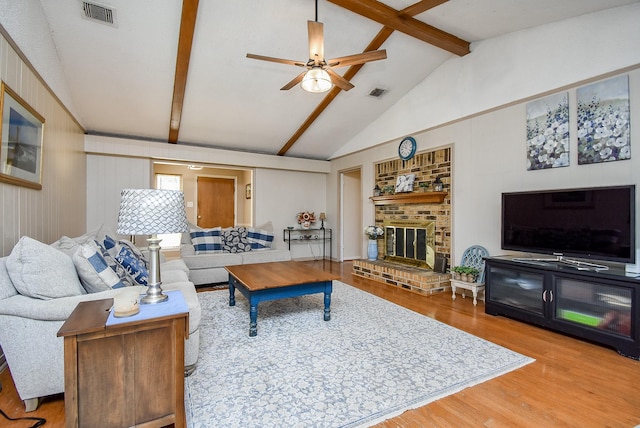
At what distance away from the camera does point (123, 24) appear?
10.1ft

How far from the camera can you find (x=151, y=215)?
1.51 metres

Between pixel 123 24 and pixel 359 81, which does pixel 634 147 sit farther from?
pixel 123 24

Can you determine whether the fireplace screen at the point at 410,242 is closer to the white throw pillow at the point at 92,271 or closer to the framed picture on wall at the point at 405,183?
the framed picture on wall at the point at 405,183

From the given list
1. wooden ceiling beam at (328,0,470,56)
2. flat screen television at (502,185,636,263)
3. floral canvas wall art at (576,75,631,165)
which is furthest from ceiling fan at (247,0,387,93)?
flat screen television at (502,185,636,263)

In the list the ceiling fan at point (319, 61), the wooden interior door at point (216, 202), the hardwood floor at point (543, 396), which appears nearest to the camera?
the hardwood floor at point (543, 396)

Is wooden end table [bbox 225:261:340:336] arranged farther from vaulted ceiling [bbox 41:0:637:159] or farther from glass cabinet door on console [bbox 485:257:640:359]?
vaulted ceiling [bbox 41:0:637:159]

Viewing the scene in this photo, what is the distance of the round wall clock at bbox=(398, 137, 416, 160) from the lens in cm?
482

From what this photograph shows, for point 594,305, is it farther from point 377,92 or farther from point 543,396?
point 377,92

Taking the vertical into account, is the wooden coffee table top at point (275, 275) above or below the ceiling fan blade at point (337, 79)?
below

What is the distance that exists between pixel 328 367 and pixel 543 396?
133 cm

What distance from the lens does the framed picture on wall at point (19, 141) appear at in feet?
6.93

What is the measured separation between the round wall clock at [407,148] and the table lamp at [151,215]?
403 centimetres

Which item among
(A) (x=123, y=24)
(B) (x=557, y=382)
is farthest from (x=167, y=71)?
(B) (x=557, y=382)

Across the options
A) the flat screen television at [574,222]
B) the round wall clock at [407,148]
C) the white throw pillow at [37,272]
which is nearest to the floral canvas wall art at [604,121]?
the flat screen television at [574,222]
